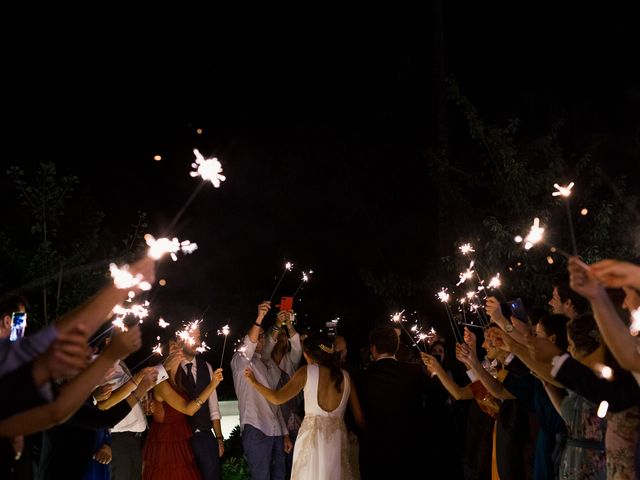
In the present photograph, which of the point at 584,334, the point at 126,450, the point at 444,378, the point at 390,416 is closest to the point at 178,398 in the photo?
the point at 126,450

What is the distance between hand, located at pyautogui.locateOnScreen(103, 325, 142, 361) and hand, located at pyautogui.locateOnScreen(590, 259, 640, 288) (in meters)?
2.07

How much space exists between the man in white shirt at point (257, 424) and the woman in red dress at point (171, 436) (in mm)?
977

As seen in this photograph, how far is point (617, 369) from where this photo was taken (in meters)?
4.01

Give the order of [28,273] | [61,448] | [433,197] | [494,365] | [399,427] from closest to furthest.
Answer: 1. [61,448]
2. [399,427]
3. [494,365]
4. [28,273]
5. [433,197]

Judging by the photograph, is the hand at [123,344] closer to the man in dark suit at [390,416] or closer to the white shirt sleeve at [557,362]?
the white shirt sleeve at [557,362]

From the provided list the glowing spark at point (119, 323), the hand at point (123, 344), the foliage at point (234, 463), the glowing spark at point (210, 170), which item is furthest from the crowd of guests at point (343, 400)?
the glowing spark at point (210, 170)

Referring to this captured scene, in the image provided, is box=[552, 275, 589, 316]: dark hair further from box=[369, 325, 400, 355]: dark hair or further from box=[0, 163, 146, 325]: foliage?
box=[0, 163, 146, 325]: foliage

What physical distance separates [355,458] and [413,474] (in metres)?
0.69

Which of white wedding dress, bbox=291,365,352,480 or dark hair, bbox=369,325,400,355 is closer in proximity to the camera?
white wedding dress, bbox=291,365,352,480

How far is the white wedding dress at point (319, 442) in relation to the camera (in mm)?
6840

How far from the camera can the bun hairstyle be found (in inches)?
273

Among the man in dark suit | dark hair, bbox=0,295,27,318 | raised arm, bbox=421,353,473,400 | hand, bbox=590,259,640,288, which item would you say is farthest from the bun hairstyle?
hand, bbox=590,259,640,288

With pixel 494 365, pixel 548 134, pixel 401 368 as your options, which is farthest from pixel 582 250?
pixel 401 368

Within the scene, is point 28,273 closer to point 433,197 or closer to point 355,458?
point 355,458
